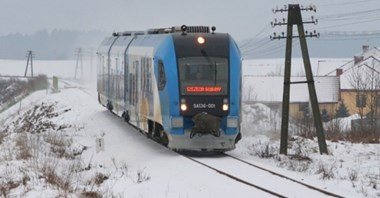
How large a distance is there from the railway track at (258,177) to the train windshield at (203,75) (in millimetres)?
1716

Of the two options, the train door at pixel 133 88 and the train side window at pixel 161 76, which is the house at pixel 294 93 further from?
the train side window at pixel 161 76

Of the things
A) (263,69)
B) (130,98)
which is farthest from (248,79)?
(130,98)

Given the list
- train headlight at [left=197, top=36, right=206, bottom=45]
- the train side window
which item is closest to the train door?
the train side window

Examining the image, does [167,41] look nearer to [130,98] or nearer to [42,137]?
[130,98]

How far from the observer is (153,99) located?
17531 millimetres

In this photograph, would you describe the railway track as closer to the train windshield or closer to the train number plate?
the train number plate

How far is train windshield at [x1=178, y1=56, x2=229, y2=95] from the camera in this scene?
54.1ft

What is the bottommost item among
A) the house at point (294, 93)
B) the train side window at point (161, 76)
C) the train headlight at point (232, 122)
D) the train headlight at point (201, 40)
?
the house at point (294, 93)

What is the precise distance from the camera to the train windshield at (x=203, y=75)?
16.5 m

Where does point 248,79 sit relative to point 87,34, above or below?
below

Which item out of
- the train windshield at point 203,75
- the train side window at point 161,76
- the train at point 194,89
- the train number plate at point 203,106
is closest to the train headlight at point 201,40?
the train at point 194,89

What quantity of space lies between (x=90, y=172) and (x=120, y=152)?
12.3 ft

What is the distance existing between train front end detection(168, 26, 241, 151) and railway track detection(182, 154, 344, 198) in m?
0.54

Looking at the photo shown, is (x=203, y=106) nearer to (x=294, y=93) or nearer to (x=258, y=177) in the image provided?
(x=258, y=177)
